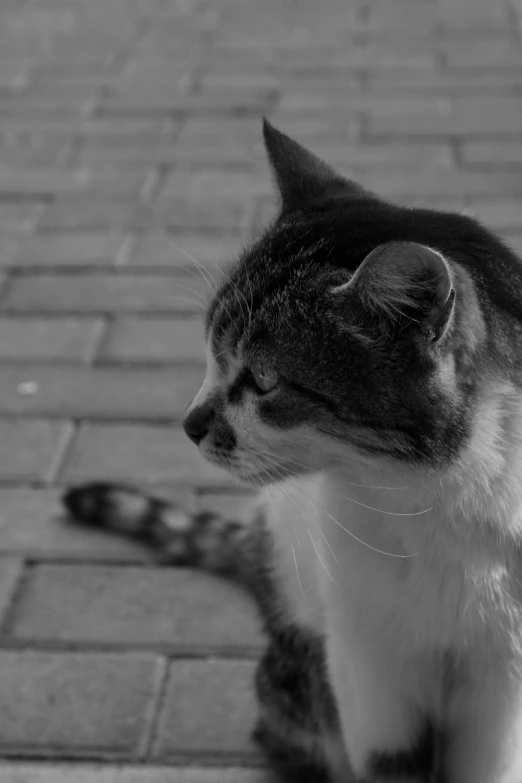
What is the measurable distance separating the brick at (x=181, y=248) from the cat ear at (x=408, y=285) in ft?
6.42

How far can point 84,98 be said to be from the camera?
446 centimetres

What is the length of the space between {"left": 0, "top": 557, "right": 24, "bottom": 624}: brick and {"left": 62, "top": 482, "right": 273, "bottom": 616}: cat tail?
18 centimetres

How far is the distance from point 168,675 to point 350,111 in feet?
9.35

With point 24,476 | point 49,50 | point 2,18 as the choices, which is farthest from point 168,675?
point 2,18

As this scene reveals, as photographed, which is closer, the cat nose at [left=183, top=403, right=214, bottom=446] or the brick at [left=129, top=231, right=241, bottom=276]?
the cat nose at [left=183, top=403, right=214, bottom=446]

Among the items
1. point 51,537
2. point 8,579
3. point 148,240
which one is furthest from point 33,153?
point 8,579

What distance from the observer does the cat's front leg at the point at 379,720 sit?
1686 millimetres

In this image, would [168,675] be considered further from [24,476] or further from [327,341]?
[327,341]

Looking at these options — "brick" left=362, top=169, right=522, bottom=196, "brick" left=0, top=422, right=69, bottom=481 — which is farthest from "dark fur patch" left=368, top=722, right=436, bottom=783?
"brick" left=362, top=169, right=522, bottom=196

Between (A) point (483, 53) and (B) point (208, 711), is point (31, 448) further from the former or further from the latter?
(A) point (483, 53)

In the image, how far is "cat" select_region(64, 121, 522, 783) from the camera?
1425 millimetres

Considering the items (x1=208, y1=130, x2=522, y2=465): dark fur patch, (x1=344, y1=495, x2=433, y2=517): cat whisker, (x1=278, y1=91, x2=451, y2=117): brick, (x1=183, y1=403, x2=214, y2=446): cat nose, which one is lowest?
(x1=278, y1=91, x2=451, y2=117): brick

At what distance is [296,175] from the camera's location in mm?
1770

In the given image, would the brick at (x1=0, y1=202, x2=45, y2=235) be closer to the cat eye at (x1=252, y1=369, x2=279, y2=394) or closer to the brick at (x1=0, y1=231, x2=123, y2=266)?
the brick at (x1=0, y1=231, x2=123, y2=266)
